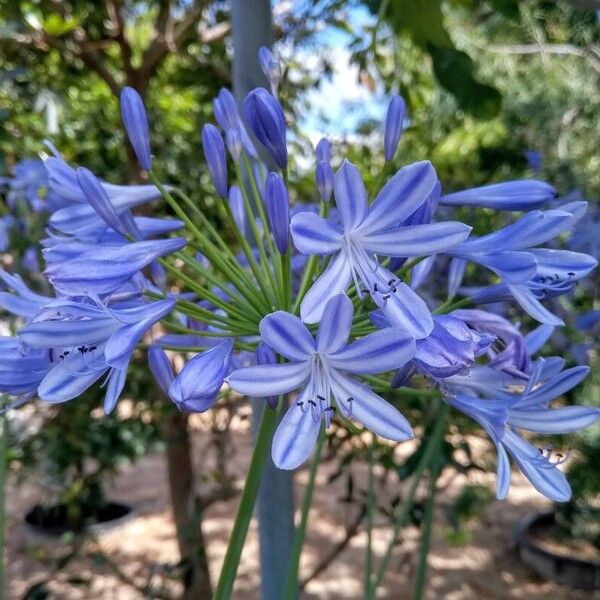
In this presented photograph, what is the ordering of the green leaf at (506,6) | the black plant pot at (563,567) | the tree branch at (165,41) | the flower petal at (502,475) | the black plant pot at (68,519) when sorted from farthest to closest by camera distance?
the black plant pot at (68,519) → the black plant pot at (563,567) → the tree branch at (165,41) → the green leaf at (506,6) → the flower petal at (502,475)

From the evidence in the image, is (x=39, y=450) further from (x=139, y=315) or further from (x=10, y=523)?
(x=139, y=315)

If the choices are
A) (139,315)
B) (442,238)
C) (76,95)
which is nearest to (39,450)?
(76,95)

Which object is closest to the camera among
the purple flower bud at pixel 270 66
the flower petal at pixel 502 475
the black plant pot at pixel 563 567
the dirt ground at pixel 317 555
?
the flower petal at pixel 502 475

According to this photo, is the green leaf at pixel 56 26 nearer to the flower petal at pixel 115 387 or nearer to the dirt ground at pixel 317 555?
the flower petal at pixel 115 387

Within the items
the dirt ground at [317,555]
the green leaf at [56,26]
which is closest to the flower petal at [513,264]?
the green leaf at [56,26]

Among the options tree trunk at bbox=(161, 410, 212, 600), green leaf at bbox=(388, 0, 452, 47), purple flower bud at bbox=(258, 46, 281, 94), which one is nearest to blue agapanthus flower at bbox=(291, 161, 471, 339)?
purple flower bud at bbox=(258, 46, 281, 94)

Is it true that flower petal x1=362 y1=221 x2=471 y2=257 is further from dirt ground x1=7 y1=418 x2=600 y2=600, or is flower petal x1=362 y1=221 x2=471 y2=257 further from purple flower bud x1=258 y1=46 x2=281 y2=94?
dirt ground x1=7 y1=418 x2=600 y2=600

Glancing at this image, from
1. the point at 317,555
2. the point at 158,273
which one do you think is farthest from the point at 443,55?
the point at 317,555
